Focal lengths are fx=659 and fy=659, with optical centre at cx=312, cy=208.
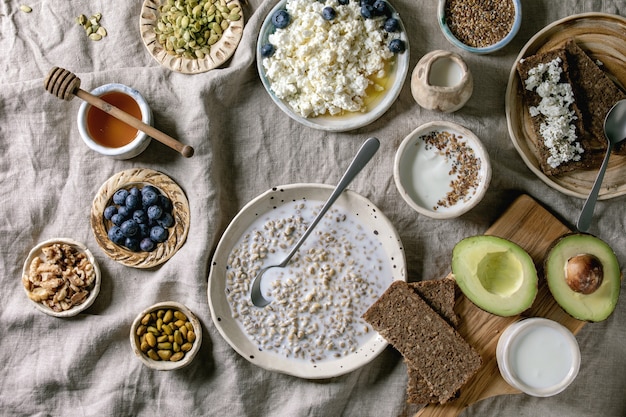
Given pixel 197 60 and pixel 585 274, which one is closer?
pixel 585 274

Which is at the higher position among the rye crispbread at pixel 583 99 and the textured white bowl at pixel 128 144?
the rye crispbread at pixel 583 99

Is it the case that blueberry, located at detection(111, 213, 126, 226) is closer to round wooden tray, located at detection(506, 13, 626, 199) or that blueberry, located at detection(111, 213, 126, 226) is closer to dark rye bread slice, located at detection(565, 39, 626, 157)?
round wooden tray, located at detection(506, 13, 626, 199)

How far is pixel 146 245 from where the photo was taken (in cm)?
198

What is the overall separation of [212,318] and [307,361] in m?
0.31

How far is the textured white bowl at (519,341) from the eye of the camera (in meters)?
1.83

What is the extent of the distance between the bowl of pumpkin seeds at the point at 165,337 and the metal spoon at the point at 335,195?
0.65 ft

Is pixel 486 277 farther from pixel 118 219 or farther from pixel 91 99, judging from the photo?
pixel 91 99

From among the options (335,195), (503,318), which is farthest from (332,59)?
(503,318)

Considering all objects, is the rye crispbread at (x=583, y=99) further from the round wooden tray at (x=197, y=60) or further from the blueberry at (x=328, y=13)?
the round wooden tray at (x=197, y=60)

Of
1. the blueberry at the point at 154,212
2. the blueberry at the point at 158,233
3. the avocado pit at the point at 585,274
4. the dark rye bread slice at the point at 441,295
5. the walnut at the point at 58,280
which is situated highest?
the avocado pit at the point at 585,274

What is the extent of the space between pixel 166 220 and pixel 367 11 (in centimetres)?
86

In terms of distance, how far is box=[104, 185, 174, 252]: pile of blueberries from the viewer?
1961 millimetres

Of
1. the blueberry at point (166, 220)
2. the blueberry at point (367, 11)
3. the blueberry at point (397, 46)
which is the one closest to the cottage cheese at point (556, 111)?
the blueberry at point (397, 46)

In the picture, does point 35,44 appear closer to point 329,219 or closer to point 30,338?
point 30,338
